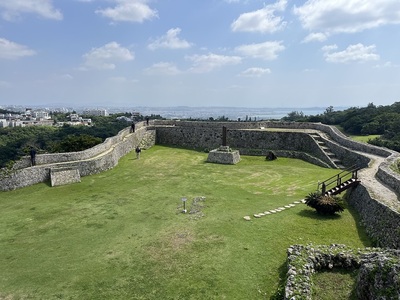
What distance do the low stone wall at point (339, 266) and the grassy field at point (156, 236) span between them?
816 millimetres

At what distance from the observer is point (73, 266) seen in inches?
424

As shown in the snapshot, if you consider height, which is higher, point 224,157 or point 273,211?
point 224,157

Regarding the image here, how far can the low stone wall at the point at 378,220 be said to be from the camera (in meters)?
10.8

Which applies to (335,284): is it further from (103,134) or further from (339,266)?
(103,134)

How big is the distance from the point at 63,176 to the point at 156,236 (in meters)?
11.3

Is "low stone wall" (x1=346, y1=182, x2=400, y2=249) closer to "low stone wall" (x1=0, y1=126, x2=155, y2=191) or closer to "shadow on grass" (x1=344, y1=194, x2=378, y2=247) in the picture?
"shadow on grass" (x1=344, y1=194, x2=378, y2=247)

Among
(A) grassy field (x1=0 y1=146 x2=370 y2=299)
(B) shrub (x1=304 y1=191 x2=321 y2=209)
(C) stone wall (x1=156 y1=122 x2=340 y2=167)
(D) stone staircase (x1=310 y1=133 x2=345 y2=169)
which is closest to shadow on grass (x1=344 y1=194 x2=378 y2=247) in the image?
(A) grassy field (x1=0 y1=146 x2=370 y2=299)

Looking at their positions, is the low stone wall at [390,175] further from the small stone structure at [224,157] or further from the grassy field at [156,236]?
the small stone structure at [224,157]

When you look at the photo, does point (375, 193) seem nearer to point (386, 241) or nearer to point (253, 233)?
point (386, 241)

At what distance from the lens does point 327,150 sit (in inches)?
1089

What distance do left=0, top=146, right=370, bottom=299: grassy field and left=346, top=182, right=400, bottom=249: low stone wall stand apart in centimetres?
47

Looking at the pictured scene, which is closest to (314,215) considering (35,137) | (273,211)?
(273,211)

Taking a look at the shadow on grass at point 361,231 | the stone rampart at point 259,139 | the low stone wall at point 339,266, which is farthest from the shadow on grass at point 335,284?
the stone rampart at point 259,139

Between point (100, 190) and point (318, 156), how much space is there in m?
18.8
